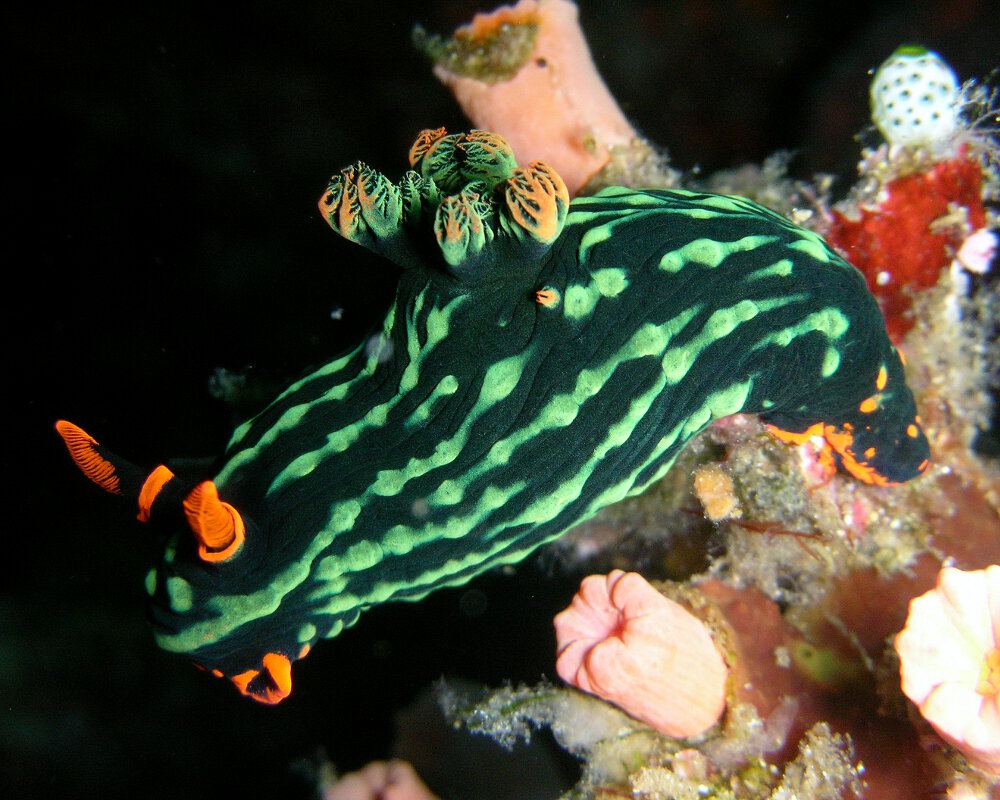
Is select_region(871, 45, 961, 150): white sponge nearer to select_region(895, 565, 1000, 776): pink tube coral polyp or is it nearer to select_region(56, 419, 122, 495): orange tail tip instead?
select_region(895, 565, 1000, 776): pink tube coral polyp

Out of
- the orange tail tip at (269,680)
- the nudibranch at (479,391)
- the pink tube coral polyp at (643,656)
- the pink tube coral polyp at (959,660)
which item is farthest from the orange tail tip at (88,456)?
the pink tube coral polyp at (959,660)

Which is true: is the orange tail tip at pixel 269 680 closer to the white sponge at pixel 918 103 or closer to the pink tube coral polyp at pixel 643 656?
the pink tube coral polyp at pixel 643 656

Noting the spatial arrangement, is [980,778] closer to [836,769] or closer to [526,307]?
[836,769]

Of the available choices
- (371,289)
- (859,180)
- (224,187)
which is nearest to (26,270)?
(224,187)

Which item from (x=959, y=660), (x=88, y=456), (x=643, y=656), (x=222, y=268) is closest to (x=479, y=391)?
(x=643, y=656)

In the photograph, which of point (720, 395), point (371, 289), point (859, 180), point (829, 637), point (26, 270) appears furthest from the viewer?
point (26, 270)

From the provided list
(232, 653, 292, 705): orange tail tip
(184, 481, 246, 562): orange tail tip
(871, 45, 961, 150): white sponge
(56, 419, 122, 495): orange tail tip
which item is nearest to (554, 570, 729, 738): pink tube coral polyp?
(232, 653, 292, 705): orange tail tip

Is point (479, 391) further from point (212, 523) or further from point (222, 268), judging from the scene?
point (222, 268)
